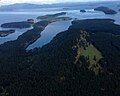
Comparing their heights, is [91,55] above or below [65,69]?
below

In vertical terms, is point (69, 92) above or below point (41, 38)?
above

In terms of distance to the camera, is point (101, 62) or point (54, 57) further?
point (54, 57)

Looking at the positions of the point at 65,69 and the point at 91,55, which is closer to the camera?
the point at 65,69

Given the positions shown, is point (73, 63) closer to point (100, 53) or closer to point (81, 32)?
point (100, 53)

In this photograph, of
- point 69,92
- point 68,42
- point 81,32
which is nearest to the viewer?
point 69,92

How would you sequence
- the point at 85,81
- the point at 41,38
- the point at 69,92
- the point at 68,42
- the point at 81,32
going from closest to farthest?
1. the point at 69,92
2. the point at 85,81
3. the point at 68,42
4. the point at 81,32
5. the point at 41,38

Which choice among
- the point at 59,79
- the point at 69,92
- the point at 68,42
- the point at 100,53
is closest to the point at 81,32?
the point at 68,42

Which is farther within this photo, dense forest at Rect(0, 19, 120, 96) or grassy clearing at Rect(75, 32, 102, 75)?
grassy clearing at Rect(75, 32, 102, 75)

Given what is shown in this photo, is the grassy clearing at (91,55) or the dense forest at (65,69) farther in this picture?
the grassy clearing at (91,55)
